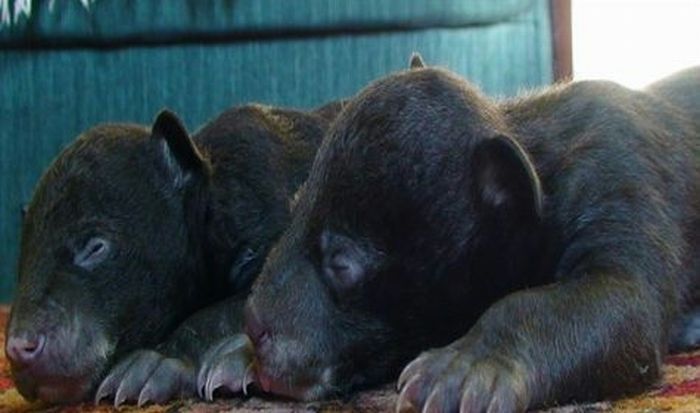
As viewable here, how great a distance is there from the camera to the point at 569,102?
7.69ft

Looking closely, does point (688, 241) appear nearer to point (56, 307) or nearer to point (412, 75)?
point (412, 75)

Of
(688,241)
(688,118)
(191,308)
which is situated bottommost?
(191,308)

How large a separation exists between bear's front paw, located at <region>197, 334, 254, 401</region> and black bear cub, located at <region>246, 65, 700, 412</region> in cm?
13

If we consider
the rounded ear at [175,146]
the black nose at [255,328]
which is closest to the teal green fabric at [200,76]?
the rounded ear at [175,146]

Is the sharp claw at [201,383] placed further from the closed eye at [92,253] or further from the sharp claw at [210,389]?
the closed eye at [92,253]

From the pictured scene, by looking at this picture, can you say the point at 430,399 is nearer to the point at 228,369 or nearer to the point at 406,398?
the point at 406,398

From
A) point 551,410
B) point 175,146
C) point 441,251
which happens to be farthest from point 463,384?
point 175,146

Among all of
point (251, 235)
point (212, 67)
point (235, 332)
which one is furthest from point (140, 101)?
point (235, 332)

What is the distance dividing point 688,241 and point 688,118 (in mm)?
327

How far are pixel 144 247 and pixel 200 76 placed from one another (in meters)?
1.82

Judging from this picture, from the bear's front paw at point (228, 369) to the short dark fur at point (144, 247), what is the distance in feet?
0.20

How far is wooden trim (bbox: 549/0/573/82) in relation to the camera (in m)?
4.34

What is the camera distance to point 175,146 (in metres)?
2.62

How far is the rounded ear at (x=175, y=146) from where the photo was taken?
2.61m
